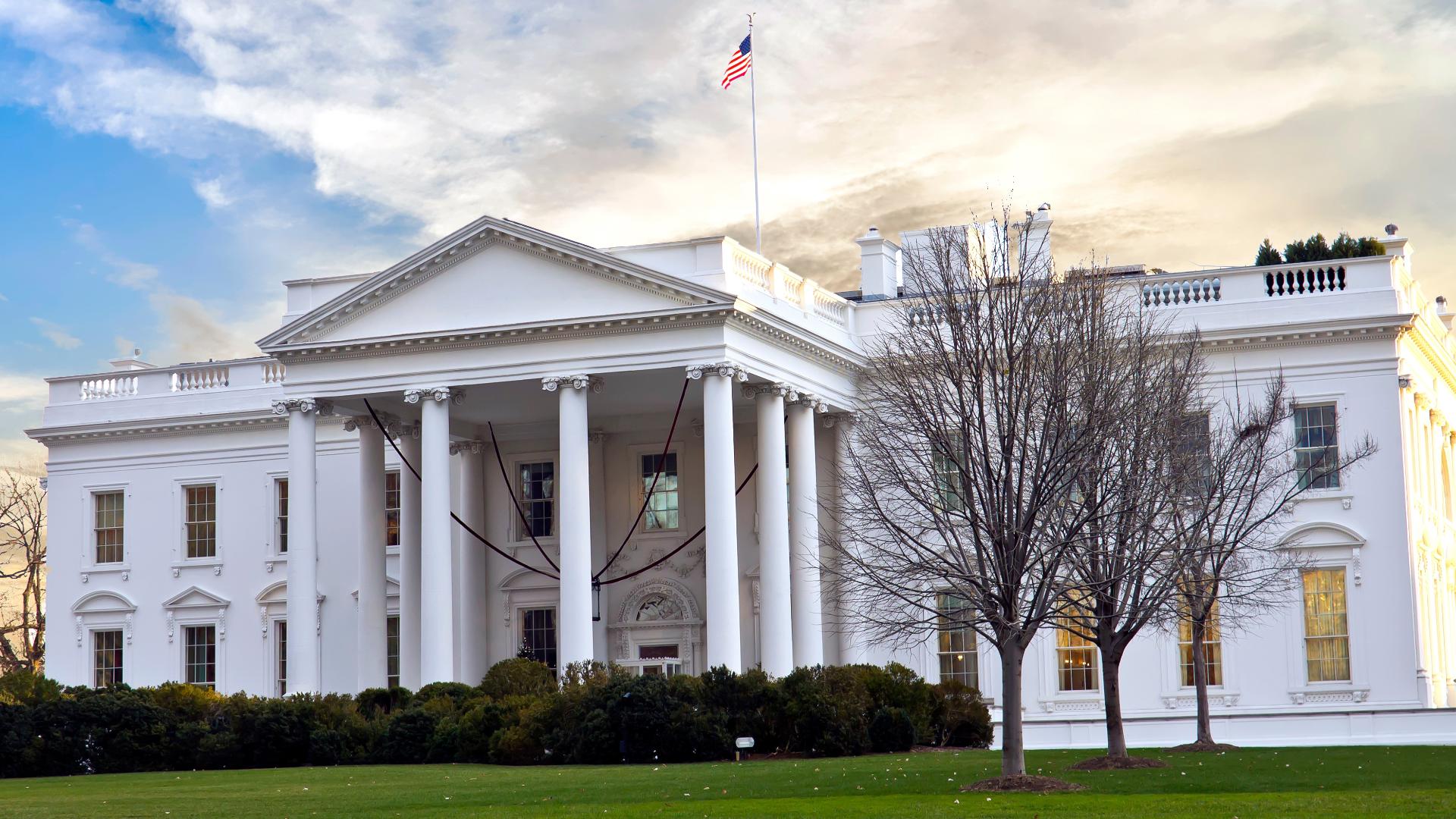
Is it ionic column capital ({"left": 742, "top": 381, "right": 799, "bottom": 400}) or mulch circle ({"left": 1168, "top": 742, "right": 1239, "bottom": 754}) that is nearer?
mulch circle ({"left": 1168, "top": 742, "right": 1239, "bottom": 754})

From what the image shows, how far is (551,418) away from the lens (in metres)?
44.3

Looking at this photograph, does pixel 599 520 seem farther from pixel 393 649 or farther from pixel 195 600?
pixel 195 600

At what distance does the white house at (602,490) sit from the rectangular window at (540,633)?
0.24m

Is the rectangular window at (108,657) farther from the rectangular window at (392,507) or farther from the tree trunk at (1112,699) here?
the tree trunk at (1112,699)

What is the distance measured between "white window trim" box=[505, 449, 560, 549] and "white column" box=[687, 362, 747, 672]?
9.21 metres

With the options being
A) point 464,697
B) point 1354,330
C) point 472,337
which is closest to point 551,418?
point 472,337

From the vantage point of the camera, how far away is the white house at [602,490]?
37.2 m

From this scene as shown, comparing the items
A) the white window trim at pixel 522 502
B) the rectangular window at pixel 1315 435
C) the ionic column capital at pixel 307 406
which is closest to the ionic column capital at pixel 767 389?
the white window trim at pixel 522 502

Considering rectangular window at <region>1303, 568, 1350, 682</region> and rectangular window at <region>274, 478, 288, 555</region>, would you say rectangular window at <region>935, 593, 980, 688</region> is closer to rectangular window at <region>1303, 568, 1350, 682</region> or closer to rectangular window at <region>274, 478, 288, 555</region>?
rectangular window at <region>1303, 568, 1350, 682</region>

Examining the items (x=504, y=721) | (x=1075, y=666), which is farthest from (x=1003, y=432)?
(x=1075, y=666)

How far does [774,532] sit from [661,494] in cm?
708

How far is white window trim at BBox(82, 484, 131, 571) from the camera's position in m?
48.5

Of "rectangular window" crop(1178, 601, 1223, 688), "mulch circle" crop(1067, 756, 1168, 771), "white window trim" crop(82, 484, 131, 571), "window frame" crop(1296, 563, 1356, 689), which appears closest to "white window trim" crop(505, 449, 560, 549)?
"white window trim" crop(82, 484, 131, 571)

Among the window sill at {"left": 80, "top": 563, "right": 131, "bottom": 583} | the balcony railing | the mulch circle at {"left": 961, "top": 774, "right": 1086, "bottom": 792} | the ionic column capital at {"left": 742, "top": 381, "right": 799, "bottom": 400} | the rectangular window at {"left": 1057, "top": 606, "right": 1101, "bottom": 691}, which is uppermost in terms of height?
the balcony railing
